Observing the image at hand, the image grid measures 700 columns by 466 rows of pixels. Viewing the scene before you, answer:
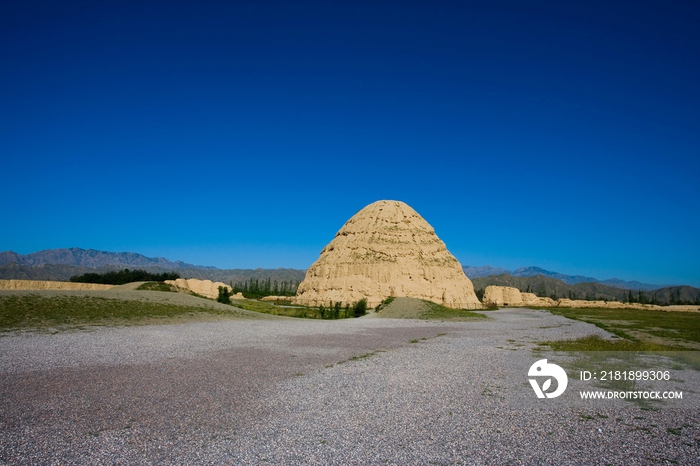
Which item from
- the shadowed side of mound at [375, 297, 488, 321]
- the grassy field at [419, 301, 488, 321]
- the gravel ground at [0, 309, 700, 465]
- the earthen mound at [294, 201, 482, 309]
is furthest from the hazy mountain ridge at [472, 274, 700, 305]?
the gravel ground at [0, 309, 700, 465]

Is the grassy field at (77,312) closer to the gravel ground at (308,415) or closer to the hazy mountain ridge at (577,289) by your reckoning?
the gravel ground at (308,415)

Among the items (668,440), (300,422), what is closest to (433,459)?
(300,422)

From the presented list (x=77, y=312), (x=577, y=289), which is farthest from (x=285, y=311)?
(x=577, y=289)

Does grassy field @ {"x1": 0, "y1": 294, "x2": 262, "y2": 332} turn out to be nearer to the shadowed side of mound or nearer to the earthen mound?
the shadowed side of mound

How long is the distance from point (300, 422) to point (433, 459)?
8.82 feet

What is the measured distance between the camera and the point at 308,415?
26.4ft

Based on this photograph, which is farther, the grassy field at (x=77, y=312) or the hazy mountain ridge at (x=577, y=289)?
the hazy mountain ridge at (x=577, y=289)

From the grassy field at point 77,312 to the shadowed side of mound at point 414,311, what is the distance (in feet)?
57.3

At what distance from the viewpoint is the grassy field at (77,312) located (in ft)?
70.6

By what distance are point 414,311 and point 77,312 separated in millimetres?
28214

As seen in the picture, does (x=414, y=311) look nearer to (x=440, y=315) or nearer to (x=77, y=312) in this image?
(x=440, y=315)

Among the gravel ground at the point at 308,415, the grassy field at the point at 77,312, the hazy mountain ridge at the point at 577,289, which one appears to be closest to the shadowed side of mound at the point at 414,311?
the grassy field at the point at 77,312

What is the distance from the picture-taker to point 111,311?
84.7ft

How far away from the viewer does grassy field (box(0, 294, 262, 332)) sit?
848 inches
